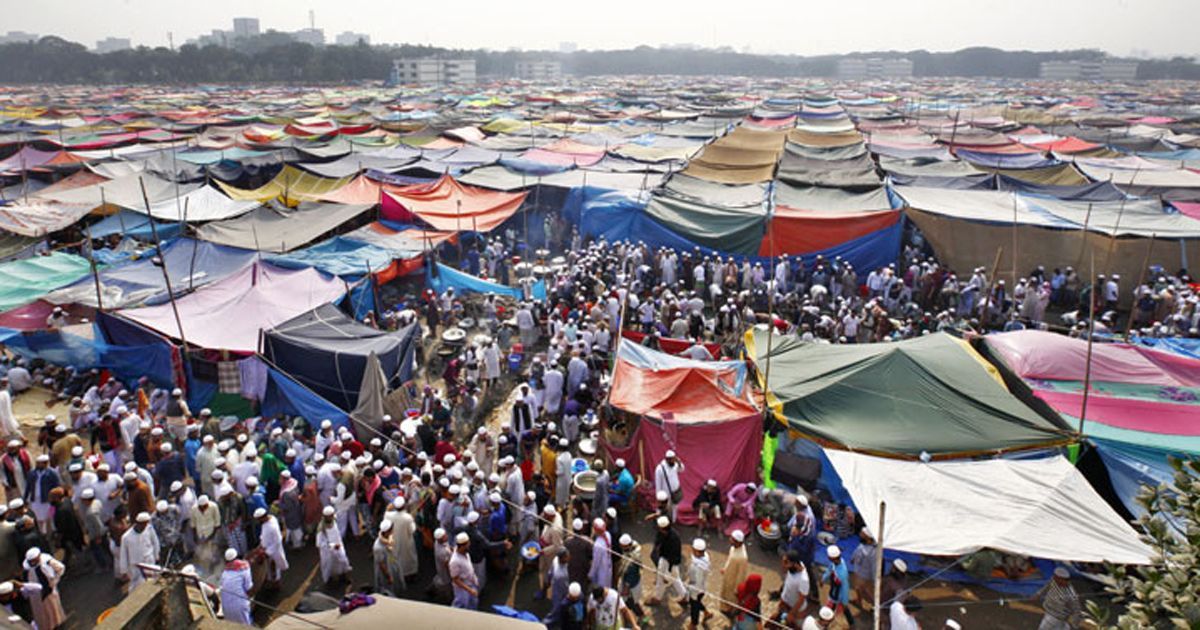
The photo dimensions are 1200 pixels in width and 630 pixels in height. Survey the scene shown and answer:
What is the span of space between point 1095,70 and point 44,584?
170 meters

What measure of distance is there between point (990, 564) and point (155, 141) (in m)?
40.4

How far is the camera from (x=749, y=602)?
6766mm

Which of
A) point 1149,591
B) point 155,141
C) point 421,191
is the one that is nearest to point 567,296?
point 421,191

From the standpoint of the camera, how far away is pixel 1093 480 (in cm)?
785

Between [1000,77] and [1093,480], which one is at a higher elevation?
[1000,77]

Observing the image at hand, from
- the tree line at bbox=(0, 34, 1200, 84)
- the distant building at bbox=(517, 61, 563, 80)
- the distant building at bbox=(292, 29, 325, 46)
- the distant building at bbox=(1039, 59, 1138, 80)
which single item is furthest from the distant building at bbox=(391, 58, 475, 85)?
the distant building at bbox=(1039, 59, 1138, 80)

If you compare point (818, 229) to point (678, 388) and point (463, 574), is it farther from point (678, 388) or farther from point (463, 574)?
point (463, 574)

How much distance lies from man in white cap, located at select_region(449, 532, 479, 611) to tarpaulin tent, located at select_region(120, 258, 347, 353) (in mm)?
5800

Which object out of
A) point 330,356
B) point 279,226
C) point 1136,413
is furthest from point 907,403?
point 279,226

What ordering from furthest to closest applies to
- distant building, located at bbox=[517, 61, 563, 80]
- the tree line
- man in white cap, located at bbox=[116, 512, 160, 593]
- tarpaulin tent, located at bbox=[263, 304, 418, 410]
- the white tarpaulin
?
distant building, located at bbox=[517, 61, 563, 80]
the tree line
tarpaulin tent, located at bbox=[263, 304, 418, 410]
man in white cap, located at bbox=[116, 512, 160, 593]
the white tarpaulin

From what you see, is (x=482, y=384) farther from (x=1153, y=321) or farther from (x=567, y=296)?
(x=1153, y=321)

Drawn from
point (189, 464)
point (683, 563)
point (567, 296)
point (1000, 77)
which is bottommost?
point (683, 563)

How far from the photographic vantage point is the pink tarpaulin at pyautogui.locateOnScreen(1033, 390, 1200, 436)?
26.1ft

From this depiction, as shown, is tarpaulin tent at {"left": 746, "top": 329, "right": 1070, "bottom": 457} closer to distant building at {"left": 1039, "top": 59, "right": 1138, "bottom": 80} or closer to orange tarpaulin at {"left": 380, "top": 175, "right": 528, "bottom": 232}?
orange tarpaulin at {"left": 380, "top": 175, "right": 528, "bottom": 232}
